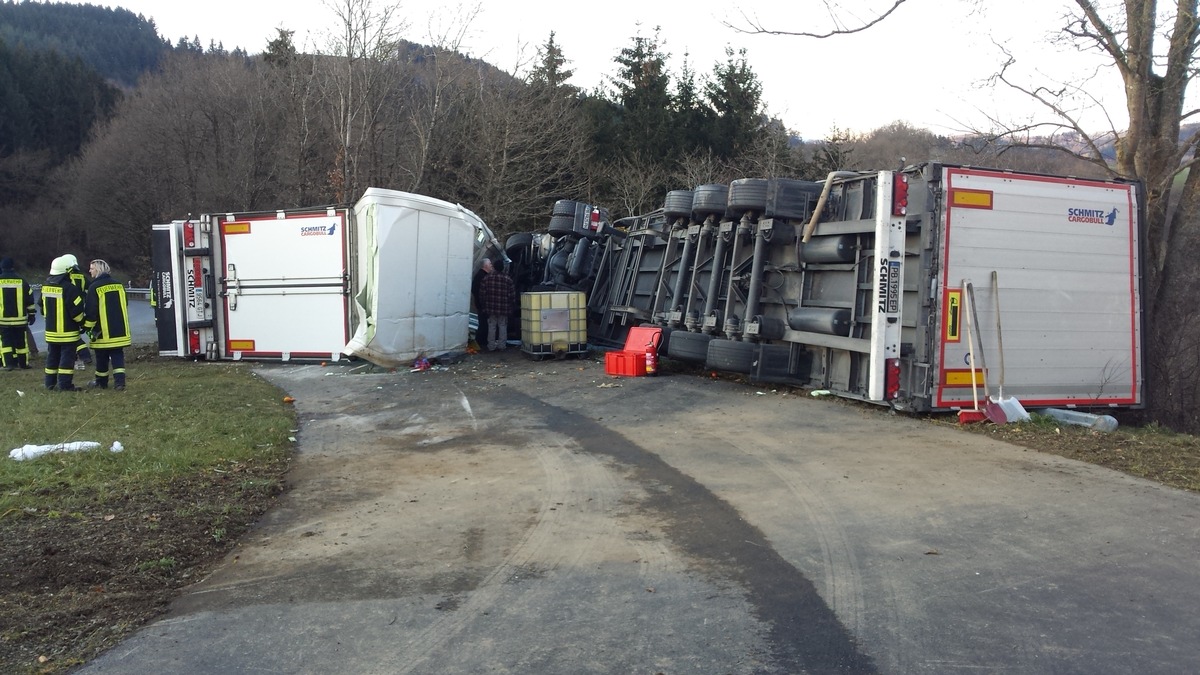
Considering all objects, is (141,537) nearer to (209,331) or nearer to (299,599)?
(299,599)

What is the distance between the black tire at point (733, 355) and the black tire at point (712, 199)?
6.95ft

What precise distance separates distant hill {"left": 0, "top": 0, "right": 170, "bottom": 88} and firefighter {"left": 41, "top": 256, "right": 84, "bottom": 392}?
7057cm

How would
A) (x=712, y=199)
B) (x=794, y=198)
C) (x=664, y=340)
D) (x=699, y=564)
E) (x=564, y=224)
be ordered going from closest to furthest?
(x=699, y=564)
(x=794, y=198)
(x=712, y=199)
(x=664, y=340)
(x=564, y=224)

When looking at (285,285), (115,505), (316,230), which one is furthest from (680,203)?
(115,505)

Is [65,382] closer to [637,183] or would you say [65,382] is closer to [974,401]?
[974,401]

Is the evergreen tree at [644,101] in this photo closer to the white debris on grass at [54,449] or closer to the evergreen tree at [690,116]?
the evergreen tree at [690,116]

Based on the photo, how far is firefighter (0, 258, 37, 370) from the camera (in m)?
14.5

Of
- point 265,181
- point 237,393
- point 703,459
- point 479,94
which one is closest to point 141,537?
point 703,459

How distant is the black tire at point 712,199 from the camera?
40.5ft

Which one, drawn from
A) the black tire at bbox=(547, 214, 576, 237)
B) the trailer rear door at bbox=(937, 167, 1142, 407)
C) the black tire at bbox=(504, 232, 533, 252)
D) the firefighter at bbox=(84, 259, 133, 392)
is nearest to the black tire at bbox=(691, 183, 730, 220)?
the trailer rear door at bbox=(937, 167, 1142, 407)

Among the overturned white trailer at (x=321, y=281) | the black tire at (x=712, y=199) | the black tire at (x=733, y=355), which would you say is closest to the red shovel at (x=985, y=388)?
the black tire at (x=733, y=355)

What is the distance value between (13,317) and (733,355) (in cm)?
1238

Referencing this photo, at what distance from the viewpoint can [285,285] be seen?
47.5ft

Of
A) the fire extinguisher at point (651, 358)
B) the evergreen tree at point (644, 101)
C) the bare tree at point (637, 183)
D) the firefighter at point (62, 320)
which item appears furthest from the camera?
the evergreen tree at point (644, 101)
